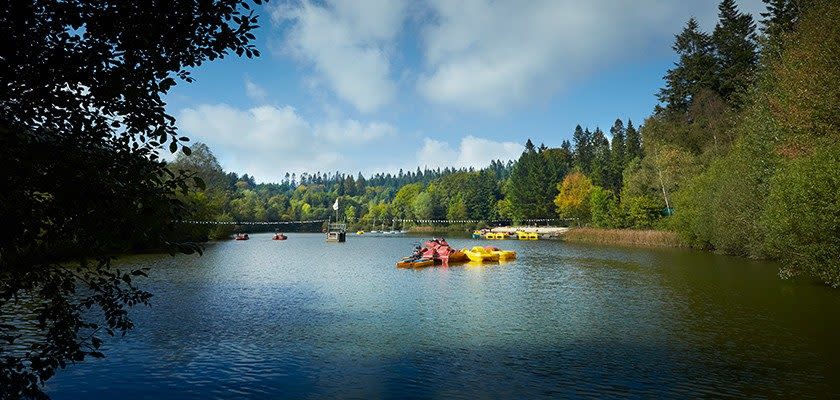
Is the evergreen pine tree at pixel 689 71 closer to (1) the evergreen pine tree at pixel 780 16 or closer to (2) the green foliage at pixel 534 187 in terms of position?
A: (1) the evergreen pine tree at pixel 780 16

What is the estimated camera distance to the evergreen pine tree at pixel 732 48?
228ft

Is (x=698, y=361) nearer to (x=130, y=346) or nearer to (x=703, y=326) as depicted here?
(x=703, y=326)

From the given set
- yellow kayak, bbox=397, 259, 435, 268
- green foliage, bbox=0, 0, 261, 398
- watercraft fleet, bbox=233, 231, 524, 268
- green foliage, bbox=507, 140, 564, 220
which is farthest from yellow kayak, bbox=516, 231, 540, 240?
green foliage, bbox=0, 0, 261, 398

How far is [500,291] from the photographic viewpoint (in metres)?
32.1

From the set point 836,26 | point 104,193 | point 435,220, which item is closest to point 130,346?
point 104,193

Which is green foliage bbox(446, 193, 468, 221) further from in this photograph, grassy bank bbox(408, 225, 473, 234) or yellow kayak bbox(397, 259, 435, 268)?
yellow kayak bbox(397, 259, 435, 268)

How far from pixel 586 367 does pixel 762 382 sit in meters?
4.76

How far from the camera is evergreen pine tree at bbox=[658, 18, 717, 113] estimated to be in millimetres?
74562

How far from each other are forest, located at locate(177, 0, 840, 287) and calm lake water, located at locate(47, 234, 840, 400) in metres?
5.57

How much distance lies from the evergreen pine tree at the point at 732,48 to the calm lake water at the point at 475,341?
45863mm

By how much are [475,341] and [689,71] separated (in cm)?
7434

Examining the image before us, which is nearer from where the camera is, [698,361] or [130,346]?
[698,361]

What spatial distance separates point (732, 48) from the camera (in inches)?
2798

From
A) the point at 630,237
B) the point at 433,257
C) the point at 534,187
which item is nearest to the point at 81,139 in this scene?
the point at 433,257
